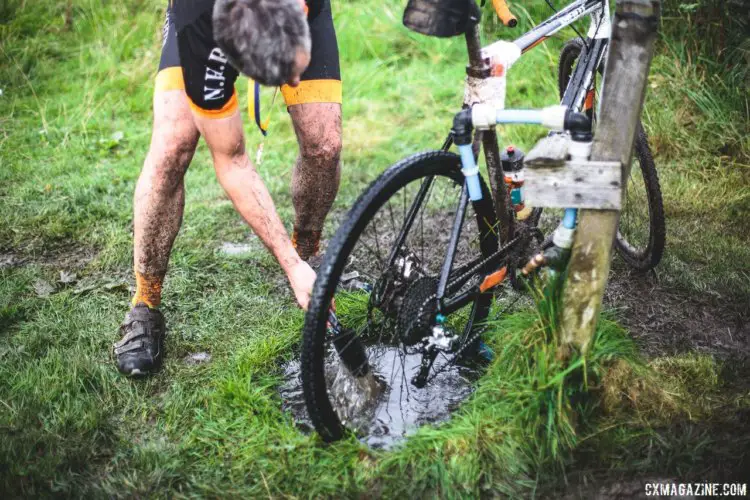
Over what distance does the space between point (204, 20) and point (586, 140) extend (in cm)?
135

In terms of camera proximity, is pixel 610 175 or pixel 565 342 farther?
pixel 565 342

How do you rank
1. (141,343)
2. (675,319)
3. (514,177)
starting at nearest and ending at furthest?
(514,177), (141,343), (675,319)

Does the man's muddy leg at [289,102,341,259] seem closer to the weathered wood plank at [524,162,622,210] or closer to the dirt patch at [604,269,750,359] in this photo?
the weathered wood plank at [524,162,622,210]

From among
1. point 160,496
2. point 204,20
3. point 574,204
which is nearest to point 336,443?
point 160,496

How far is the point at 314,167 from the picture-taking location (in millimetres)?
A: 3070

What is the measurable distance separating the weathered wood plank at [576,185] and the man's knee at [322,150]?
3.60ft

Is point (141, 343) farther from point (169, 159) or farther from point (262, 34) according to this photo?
point (262, 34)

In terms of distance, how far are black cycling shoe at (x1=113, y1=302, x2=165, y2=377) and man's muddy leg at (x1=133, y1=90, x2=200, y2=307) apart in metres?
0.08

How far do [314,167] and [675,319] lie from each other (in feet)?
5.77

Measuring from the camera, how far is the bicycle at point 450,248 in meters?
2.13

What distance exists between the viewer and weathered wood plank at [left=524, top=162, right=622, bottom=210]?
6.79ft

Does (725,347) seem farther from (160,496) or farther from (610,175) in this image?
(160,496)

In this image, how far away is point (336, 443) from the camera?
2311mm

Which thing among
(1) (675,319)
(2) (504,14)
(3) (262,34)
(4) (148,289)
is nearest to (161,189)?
(4) (148,289)
